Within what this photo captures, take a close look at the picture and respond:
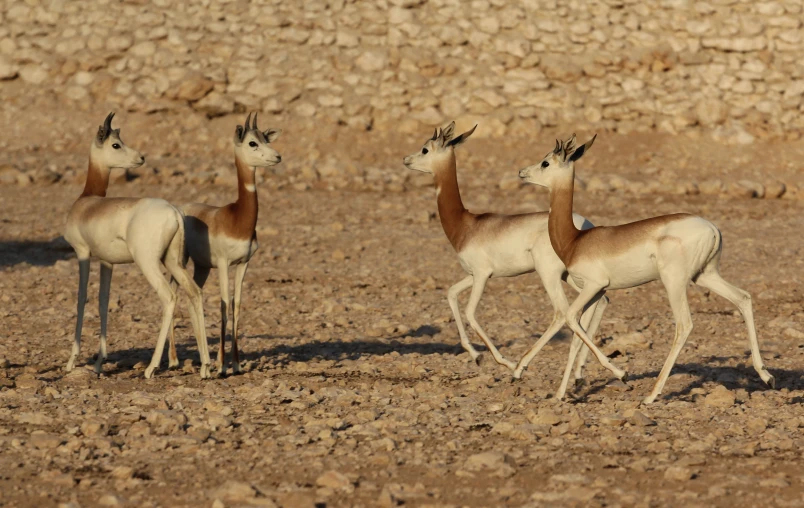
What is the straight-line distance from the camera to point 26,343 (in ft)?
40.3

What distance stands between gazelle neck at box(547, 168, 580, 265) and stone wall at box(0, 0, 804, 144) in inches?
540

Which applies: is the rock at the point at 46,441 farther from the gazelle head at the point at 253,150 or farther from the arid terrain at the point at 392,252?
the gazelle head at the point at 253,150

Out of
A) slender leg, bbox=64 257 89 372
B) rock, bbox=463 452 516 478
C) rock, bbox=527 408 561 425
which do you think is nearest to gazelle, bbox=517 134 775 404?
rock, bbox=527 408 561 425

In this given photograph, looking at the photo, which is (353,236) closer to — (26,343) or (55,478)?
(26,343)

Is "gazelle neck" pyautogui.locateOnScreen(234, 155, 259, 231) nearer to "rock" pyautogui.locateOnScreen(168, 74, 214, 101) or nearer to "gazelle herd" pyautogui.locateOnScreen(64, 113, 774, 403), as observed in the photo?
"gazelle herd" pyautogui.locateOnScreen(64, 113, 774, 403)

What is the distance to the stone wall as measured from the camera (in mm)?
23828

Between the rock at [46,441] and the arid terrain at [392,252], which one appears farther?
the rock at [46,441]

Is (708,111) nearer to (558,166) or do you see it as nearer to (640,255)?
(558,166)

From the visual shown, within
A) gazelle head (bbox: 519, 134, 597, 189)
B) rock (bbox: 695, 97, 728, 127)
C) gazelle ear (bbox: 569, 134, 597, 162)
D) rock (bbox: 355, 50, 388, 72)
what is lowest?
rock (bbox: 695, 97, 728, 127)

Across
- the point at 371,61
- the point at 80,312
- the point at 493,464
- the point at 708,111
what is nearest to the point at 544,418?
the point at 493,464

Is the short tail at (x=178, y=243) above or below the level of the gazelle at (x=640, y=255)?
below

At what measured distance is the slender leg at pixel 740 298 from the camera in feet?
31.8

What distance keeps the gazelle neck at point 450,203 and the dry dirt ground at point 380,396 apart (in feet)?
4.12

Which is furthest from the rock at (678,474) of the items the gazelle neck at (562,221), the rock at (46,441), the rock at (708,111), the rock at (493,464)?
the rock at (708,111)
